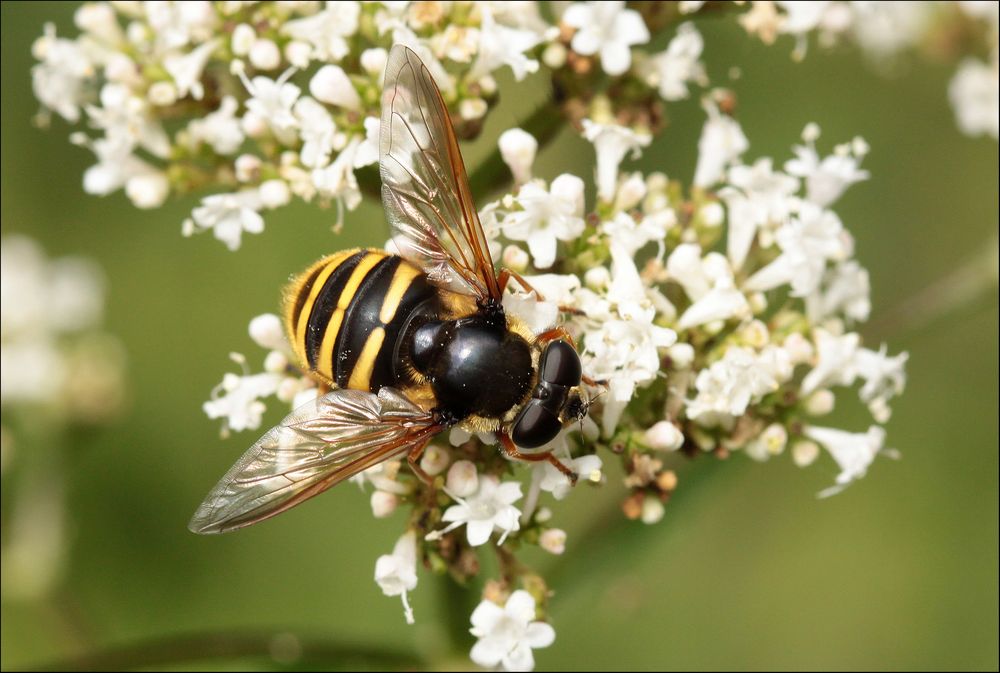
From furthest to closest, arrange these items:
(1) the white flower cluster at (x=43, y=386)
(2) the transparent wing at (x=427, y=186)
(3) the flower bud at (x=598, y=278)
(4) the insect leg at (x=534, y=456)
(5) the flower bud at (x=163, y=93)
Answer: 1. (1) the white flower cluster at (x=43, y=386)
2. (5) the flower bud at (x=163, y=93)
3. (3) the flower bud at (x=598, y=278)
4. (2) the transparent wing at (x=427, y=186)
5. (4) the insect leg at (x=534, y=456)

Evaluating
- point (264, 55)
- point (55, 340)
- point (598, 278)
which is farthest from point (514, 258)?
point (55, 340)

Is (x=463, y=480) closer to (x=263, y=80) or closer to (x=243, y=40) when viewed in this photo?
(x=263, y=80)

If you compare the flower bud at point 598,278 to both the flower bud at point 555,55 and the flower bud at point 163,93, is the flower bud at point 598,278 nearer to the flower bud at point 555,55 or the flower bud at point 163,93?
the flower bud at point 555,55

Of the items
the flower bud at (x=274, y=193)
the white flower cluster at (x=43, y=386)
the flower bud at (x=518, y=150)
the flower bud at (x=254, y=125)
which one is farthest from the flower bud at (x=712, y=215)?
the white flower cluster at (x=43, y=386)

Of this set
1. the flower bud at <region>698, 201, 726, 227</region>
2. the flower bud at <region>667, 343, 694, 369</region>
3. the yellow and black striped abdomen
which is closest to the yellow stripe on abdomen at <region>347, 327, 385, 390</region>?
the yellow and black striped abdomen

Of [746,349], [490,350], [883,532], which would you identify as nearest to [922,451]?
[883,532]

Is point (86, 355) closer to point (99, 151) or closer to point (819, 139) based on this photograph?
point (99, 151)
